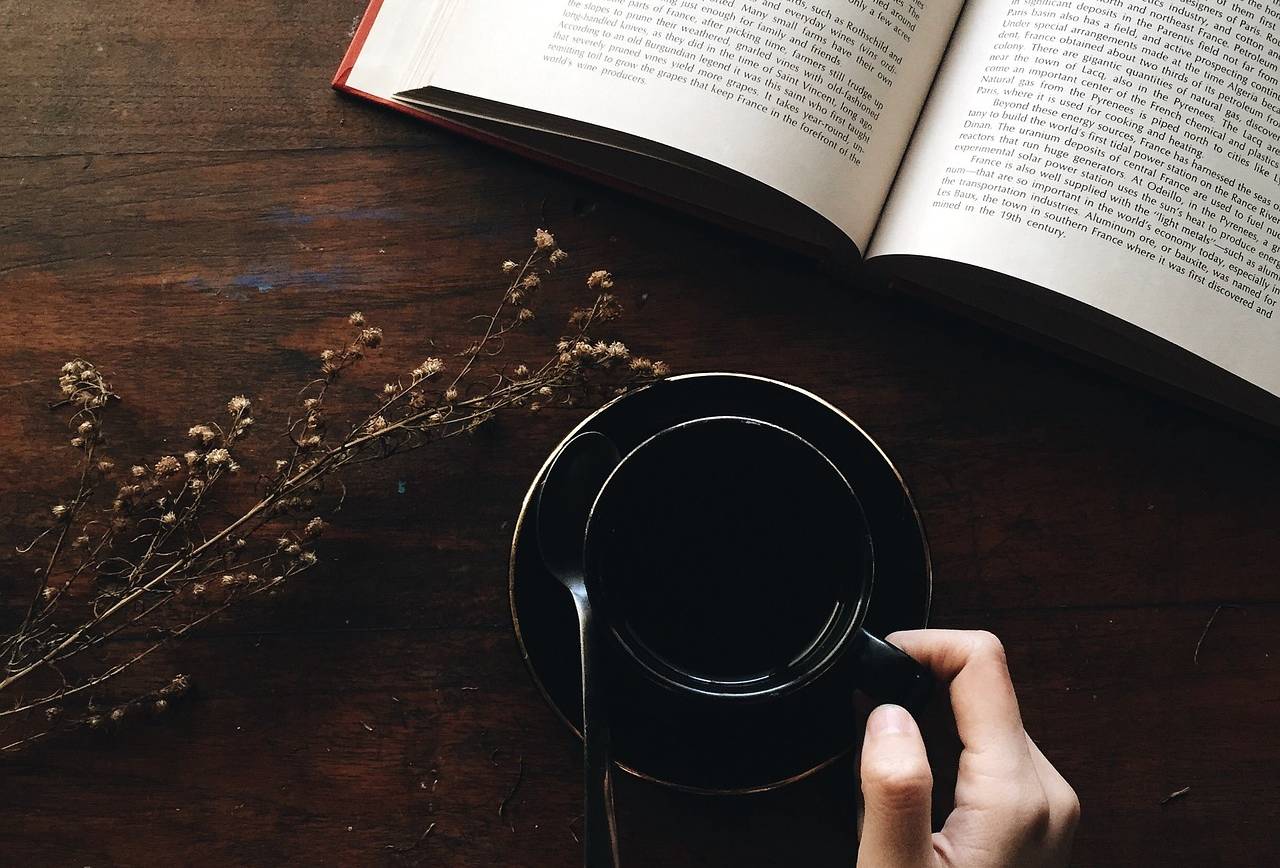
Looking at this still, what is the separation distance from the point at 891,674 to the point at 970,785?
0.37 ft

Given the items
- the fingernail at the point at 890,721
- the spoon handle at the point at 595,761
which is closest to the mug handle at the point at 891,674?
the fingernail at the point at 890,721

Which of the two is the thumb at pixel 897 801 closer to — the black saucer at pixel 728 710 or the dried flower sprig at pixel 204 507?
the black saucer at pixel 728 710

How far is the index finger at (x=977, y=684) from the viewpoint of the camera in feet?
2.13

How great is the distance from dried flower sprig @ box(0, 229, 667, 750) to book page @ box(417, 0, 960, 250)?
0.43ft

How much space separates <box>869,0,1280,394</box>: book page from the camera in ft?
2.43

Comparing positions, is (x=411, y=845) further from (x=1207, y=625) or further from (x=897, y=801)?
(x=1207, y=625)

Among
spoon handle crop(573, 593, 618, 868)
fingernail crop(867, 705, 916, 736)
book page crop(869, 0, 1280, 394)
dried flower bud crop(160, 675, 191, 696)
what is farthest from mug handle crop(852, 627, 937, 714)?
dried flower bud crop(160, 675, 191, 696)

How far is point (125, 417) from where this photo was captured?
0.85 meters

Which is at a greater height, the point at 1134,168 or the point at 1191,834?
the point at 1134,168

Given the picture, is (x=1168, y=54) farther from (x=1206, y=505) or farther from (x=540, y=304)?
(x=540, y=304)

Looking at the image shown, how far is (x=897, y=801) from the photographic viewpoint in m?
0.56

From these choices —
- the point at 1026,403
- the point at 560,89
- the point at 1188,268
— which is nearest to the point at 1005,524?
the point at 1026,403

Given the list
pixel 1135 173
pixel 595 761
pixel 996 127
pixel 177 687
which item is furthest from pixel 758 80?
pixel 177 687

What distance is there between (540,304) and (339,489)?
24 cm
